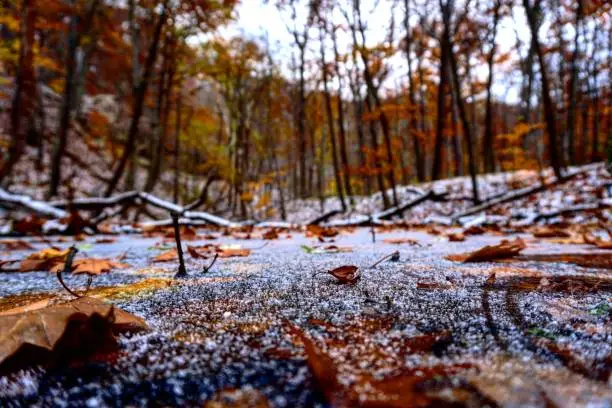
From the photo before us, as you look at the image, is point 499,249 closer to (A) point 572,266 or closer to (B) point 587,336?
(A) point 572,266

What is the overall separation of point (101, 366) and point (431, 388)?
36cm

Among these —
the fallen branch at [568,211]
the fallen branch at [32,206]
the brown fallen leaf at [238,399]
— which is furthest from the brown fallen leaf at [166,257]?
the fallen branch at [568,211]

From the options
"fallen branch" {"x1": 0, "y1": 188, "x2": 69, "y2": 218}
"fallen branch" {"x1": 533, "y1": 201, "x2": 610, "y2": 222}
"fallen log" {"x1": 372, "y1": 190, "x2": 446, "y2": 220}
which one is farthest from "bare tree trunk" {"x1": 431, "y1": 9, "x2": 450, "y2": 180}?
"fallen branch" {"x1": 0, "y1": 188, "x2": 69, "y2": 218}

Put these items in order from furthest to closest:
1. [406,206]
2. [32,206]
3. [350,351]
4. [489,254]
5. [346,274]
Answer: [406,206] < [32,206] < [489,254] < [346,274] < [350,351]

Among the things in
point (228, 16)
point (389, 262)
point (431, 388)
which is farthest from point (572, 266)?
point (228, 16)

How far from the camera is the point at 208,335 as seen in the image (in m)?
0.55

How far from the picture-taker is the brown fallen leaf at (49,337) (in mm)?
465

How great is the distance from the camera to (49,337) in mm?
487

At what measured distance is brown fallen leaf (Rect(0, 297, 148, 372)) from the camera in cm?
46

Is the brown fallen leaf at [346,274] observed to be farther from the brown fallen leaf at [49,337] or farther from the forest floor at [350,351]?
the brown fallen leaf at [49,337]

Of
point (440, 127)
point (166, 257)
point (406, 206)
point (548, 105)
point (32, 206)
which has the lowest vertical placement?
point (406, 206)

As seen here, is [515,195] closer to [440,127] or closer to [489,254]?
[489,254]

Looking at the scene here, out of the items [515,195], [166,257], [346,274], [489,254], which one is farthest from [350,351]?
[515,195]

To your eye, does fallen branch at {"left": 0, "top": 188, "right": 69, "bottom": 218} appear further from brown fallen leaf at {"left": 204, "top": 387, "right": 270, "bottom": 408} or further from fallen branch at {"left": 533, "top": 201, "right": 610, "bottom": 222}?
fallen branch at {"left": 533, "top": 201, "right": 610, "bottom": 222}
